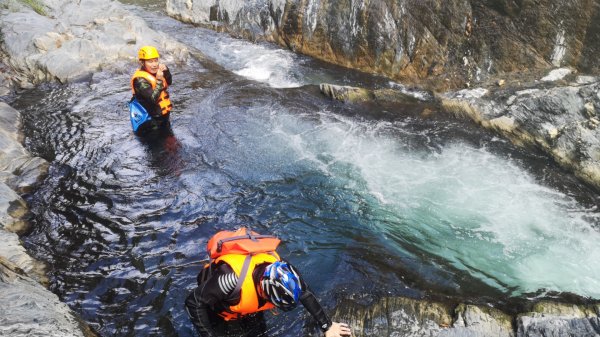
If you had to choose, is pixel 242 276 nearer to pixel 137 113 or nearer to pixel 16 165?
pixel 137 113

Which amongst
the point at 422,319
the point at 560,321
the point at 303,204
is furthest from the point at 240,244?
the point at 560,321

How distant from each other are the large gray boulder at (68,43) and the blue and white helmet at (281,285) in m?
11.4

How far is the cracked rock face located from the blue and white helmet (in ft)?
28.3

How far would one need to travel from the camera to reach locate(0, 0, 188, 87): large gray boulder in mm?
12859

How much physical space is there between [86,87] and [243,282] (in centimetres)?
1050

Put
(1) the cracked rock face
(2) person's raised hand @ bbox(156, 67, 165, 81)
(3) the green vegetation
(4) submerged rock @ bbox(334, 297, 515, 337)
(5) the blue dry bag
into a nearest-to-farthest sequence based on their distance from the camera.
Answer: (4) submerged rock @ bbox(334, 297, 515, 337)
(2) person's raised hand @ bbox(156, 67, 165, 81)
(5) the blue dry bag
(1) the cracked rock face
(3) the green vegetation

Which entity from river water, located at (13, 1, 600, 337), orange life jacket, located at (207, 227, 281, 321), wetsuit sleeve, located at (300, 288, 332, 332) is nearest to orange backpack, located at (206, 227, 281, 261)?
orange life jacket, located at (207, 227, 281, 321)

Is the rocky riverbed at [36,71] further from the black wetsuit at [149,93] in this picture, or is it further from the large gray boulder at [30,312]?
the black wetsuit at [149,93]

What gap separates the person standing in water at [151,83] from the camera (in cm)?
811

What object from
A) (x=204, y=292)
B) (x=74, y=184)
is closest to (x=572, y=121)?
(x=204, y=292)

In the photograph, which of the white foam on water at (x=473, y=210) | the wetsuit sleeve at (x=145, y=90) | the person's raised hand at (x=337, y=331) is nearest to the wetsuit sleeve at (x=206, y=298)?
the person's raised hand at (x=337, y=331)

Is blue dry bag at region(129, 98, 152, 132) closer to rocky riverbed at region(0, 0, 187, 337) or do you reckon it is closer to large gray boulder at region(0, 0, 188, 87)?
rocky riverbed at region(0, 0, 187, 337)

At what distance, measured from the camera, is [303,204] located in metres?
7.41

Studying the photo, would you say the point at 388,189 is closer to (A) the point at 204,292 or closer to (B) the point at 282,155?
(B) the point at 282,155
